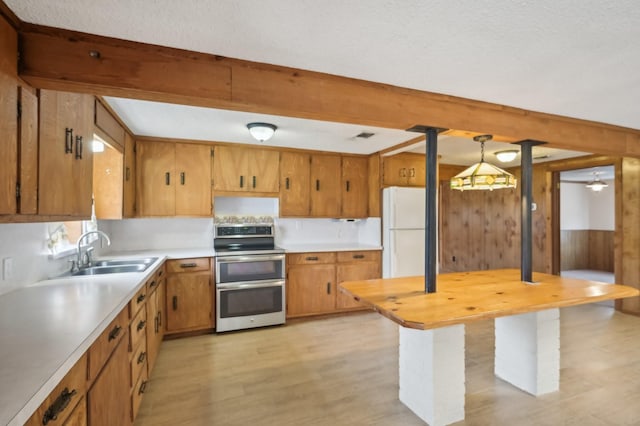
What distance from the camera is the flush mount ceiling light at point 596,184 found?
6.89 meters

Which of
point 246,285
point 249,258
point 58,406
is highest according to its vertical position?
point 249,258

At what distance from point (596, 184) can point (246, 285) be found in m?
7.98

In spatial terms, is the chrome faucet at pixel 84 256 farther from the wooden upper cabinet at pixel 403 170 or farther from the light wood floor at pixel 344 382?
the wooden upper cabinet at pixel 403 170

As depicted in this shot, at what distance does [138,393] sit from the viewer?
2057mm

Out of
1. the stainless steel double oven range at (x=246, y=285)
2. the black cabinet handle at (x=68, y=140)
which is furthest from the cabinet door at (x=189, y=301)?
the black cabinet handle at (x=68, y=140)

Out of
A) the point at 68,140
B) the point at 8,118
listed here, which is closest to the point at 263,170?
the point at 68,140

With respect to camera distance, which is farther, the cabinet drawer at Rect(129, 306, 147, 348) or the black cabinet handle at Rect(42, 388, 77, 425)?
the cabinet drawer at Rect(129, 306, 147, 348)

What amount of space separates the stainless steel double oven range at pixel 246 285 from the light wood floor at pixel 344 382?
168mm

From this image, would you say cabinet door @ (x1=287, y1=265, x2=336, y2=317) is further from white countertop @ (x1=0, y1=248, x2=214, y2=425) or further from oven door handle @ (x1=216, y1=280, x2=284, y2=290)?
white countertop @ (x1=0, y1=248, x2=214, y2=425)

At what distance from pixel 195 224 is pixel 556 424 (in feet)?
12.8

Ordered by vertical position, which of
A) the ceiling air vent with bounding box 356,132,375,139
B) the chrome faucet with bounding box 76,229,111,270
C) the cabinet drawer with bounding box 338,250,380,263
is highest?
the ceiling air vent with bounding box 356,132,375,139

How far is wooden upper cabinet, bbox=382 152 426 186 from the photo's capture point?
425cm

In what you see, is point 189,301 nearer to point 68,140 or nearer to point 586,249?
point 68,140

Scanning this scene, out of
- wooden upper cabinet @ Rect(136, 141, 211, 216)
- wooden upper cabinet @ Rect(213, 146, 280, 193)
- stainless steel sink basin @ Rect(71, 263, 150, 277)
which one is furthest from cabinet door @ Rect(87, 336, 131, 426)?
wooden upper cabinet @ Rect(213, 146, 280, 193)
